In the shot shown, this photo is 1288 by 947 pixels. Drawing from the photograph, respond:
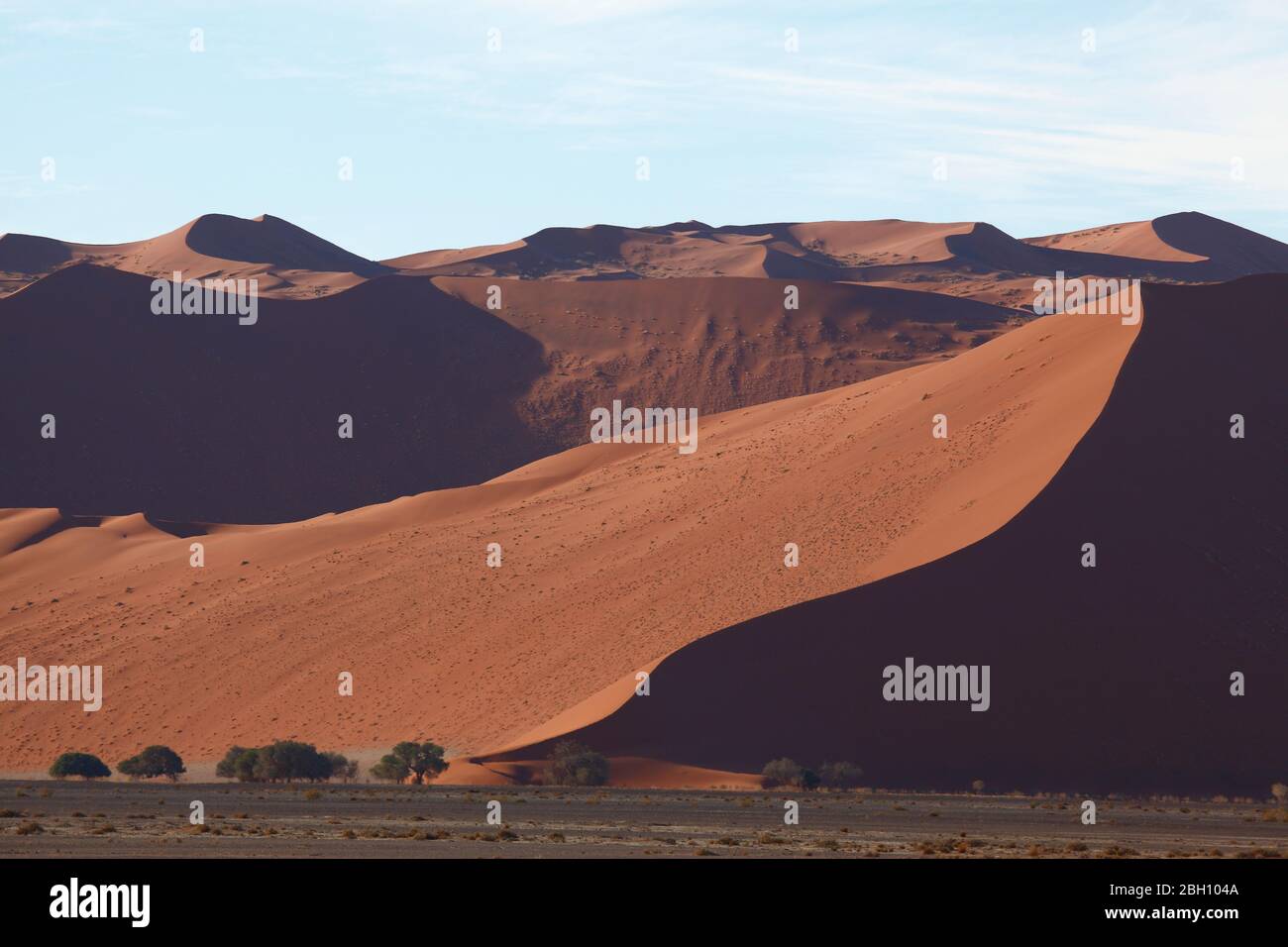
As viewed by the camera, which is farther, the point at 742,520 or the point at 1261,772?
the point at 742,520

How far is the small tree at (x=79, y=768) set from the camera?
40.7m

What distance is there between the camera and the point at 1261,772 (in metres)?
37.4

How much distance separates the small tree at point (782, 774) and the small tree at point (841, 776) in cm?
66

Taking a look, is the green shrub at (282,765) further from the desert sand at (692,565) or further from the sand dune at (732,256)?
the sand dune at (732,256)

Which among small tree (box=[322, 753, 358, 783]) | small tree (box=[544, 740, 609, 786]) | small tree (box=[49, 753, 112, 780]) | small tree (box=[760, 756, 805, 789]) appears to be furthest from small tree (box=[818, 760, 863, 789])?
small tree (box=[49, 753, 112, 780])

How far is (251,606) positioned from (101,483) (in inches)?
1396

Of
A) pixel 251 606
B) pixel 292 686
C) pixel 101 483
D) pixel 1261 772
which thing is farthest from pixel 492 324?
pixel 1261 772

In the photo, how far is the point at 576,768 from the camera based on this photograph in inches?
1407

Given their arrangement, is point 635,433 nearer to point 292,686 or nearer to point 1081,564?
point 292,686

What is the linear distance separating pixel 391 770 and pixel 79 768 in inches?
357

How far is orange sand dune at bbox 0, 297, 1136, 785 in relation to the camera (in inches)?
1789

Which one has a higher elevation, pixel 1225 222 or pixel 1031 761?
pixel 1225 222

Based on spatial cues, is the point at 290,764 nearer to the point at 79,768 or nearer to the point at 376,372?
the point at 79,768

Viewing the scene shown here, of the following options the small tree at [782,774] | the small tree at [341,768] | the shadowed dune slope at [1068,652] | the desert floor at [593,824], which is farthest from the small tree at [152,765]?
the small tree at [782,774]
